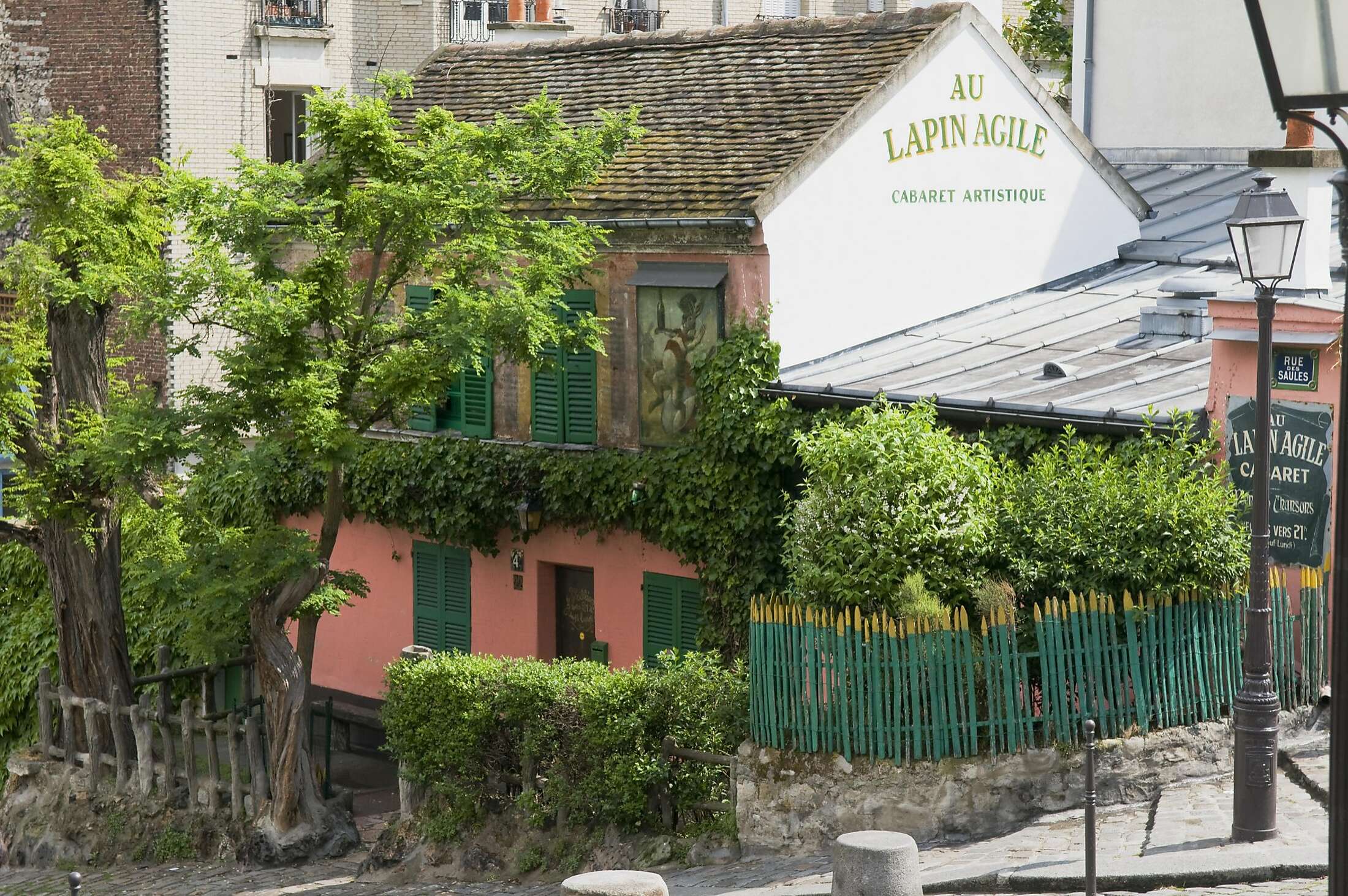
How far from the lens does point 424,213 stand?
14.6 metres

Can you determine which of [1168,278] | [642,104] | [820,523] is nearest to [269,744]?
[820,523]

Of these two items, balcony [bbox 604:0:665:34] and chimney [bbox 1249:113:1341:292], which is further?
balcony [bbox 604:0:665:34]

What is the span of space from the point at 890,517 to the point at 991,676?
4.49 feet

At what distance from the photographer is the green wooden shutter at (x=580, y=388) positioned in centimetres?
1747

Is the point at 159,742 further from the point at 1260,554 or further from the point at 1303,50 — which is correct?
the point at 1303,50

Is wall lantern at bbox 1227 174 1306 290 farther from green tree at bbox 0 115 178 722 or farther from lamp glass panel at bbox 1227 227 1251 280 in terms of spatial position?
green tree at bbox 0 115 178 722

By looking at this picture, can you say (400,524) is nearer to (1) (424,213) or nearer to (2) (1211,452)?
(1) (424,213)

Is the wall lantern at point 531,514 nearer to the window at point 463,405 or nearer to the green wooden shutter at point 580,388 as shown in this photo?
the green wooden shutter at point 580,388

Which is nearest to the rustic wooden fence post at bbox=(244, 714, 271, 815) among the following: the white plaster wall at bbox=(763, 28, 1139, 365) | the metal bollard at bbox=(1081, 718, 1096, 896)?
the white plaster wall at bbox=(763, 28, 1139, 365)

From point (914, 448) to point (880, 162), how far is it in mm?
5275

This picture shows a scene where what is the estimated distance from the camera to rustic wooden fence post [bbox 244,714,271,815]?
15.7 m

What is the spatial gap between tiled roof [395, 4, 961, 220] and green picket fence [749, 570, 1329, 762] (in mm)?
5306

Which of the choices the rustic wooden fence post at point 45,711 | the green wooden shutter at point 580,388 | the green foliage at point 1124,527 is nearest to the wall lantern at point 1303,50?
the green foliage at point 1124,527

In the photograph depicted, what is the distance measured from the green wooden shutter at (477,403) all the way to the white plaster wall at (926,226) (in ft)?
12.4
